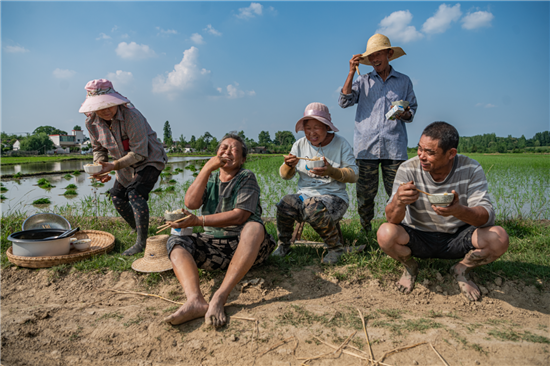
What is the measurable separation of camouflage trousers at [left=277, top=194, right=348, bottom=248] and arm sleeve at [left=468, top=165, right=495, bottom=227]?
3.27 feet

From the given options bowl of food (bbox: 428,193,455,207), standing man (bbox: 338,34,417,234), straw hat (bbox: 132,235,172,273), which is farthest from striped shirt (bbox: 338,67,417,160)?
straw hat (bbox: 132,235,172,273)

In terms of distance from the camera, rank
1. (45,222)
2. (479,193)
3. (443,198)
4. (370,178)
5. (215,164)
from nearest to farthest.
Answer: (443,198) < (479,193) < (215,164) < (45,222) < (370,178)

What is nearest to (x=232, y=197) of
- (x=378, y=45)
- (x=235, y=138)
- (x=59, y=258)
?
(x=235, y=138)

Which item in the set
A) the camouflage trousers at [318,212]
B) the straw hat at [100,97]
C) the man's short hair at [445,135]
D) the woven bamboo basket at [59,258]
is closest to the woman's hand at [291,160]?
the camouflage trousers at [318,212]

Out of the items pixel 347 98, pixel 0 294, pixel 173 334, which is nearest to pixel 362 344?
pixel 173 334

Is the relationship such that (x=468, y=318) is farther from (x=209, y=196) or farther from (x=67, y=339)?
(x=67, y=339)

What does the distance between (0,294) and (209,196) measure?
184cm

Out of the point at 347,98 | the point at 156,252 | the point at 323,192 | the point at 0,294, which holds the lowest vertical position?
the point at 0,294

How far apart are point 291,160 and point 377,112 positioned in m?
1.24

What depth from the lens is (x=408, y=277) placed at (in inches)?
95.7

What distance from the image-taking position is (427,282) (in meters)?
2.40

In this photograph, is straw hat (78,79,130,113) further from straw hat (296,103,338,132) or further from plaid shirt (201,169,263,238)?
straw hat (296,103,338,132)

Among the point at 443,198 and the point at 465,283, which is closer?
the point at 443,198

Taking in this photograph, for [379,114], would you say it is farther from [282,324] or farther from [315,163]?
[282,324]
